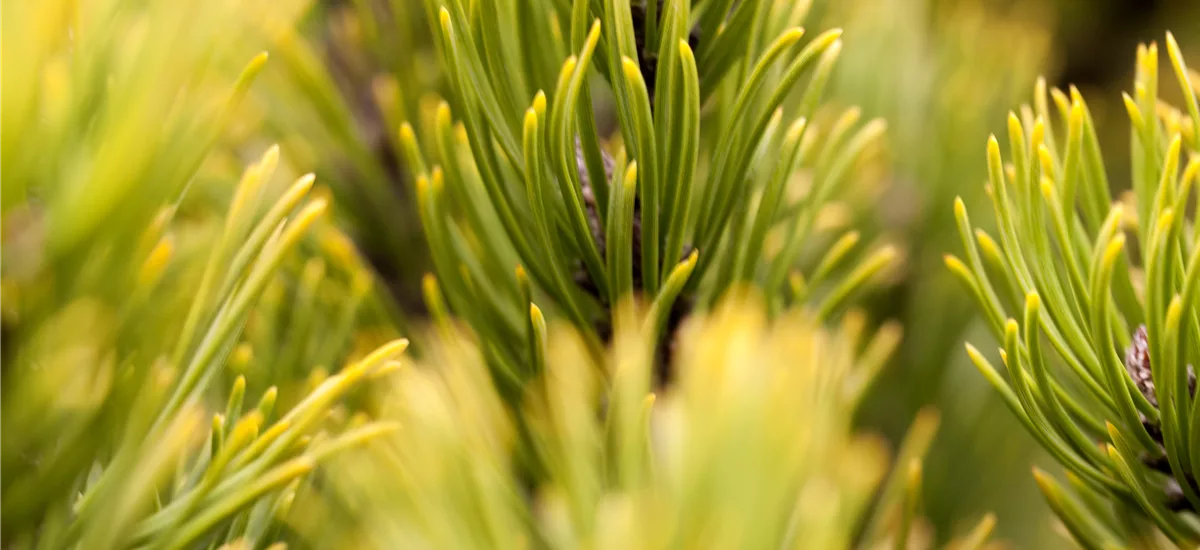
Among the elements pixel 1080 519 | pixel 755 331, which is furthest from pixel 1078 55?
pixel 755 331

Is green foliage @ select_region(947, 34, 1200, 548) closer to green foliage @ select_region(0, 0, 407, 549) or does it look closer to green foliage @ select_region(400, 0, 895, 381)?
green foliage @ select_region(400, 0, 895, 381)

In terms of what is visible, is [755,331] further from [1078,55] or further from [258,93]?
[1078,55]

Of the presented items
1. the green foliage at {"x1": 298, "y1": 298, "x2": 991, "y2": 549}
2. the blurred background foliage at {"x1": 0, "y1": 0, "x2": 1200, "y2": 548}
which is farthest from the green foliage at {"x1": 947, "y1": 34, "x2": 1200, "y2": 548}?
the blurred background foliage at {"x1": 0, "y1": 0, "x2": 1200, "y2": 548}

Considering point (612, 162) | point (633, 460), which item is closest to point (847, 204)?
point (612, 162)

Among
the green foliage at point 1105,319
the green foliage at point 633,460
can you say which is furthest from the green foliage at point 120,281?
the green foliage at point 1105,319

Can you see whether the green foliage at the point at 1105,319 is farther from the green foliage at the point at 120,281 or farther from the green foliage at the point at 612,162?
the green foliage at the point at 120,281

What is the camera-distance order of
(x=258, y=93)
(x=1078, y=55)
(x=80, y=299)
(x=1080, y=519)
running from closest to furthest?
(x=80, y=299) < (x=1080, y=519) < (x=258, y=93) < (x=1078, y=55)
